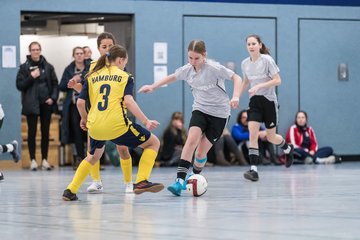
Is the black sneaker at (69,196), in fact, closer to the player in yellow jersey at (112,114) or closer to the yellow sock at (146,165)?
the player in yellow jersey at (112,114)

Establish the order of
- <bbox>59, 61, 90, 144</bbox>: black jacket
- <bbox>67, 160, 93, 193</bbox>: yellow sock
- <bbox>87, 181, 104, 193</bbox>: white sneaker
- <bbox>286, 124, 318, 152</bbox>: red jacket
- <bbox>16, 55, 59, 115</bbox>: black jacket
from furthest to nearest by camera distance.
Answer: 1. <bbox>286, 124, 318, 152</bbox>: red jacket
2. <bbox>16, 55, 59, 115</bbox>: black jacket
3. <bbox>59, 61, 90, 144</bbox>: black jacket
4. <bbox>87, 181, 104, 193</bbox>: white sneaker
5. <bbox>67, 160, 93, 193</bbox>: yellow sock

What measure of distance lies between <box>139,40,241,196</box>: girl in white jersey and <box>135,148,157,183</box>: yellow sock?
1.91 ft

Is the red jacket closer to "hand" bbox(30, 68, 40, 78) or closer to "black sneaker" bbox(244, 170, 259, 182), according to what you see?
"hand" bbox(30, 68, 40, 78)

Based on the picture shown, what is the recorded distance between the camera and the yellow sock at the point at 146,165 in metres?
10.5

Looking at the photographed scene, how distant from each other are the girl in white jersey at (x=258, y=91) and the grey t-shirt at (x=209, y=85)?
2.16 meters

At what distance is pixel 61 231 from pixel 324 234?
6.40 feet

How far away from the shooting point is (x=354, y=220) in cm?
781

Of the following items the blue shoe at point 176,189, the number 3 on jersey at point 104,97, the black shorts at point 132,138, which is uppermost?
the number 3 on jersey at point 104,97

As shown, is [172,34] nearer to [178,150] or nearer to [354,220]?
[178,150]

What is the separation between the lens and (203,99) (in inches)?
458

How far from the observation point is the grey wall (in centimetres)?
1988

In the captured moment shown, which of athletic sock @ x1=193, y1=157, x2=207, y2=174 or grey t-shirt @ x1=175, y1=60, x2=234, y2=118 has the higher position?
grey t-shirt @ x1=175, y1=60, x2=234, y2=118

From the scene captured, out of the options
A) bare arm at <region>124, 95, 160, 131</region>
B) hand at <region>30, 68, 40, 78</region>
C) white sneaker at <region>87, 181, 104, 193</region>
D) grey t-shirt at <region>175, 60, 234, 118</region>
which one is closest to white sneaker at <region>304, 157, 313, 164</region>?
hand at <region>30, 68, 40, 78</region>

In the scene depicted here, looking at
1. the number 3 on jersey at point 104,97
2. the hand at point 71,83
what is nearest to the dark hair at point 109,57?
the number 3 on jersey at point 104,97
